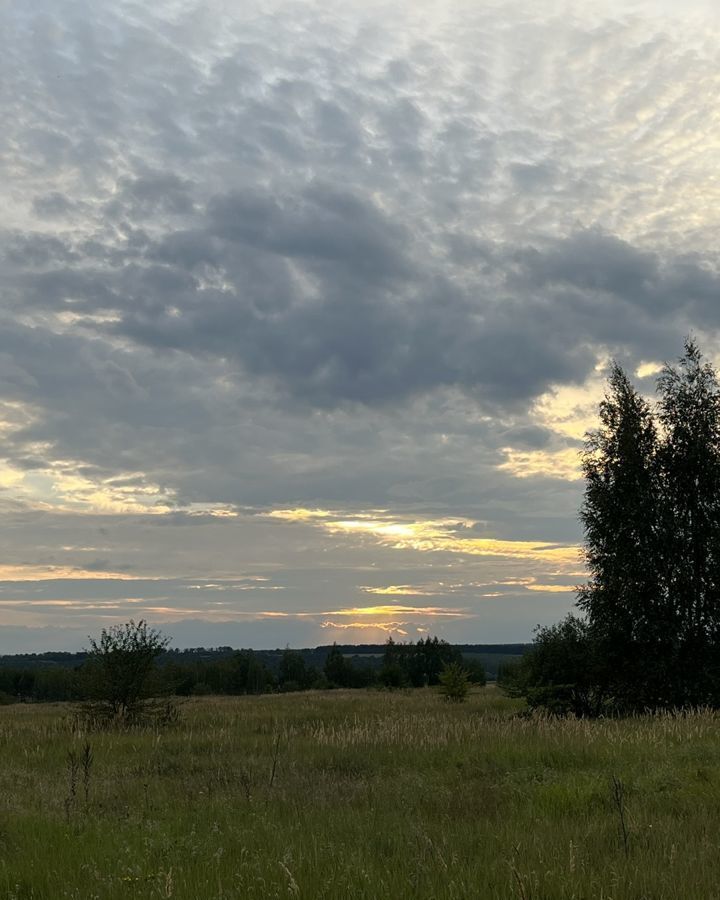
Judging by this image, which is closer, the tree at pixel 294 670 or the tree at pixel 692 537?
the tree at pixel 692 537

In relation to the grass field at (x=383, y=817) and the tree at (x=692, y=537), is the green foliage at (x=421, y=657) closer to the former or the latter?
the tree at (x=692, y=537)

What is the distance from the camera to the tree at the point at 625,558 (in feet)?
84.2

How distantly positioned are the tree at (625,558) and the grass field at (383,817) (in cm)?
1025

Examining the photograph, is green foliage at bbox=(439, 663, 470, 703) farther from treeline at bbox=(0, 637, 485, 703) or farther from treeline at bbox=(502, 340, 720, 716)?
treeline at bbox=(0, 637, 485, 703)

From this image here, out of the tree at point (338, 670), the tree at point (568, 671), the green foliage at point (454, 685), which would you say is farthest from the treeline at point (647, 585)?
the tree at point (338, 670)

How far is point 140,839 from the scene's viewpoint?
7.41m

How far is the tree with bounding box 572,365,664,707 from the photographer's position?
84.2 ft

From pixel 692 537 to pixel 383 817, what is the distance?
849 inches

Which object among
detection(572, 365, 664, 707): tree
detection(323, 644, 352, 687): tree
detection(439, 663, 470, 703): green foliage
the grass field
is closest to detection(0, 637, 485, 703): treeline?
detection(323, 644, 352, 687): tree

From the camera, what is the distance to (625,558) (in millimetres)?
26250

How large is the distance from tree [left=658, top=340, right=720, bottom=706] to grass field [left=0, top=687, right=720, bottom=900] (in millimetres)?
10392

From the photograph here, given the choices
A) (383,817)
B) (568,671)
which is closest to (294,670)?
(568,671)

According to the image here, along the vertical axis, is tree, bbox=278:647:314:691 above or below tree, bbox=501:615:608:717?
below

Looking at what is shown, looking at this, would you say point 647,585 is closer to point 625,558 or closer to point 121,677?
point 625,558
